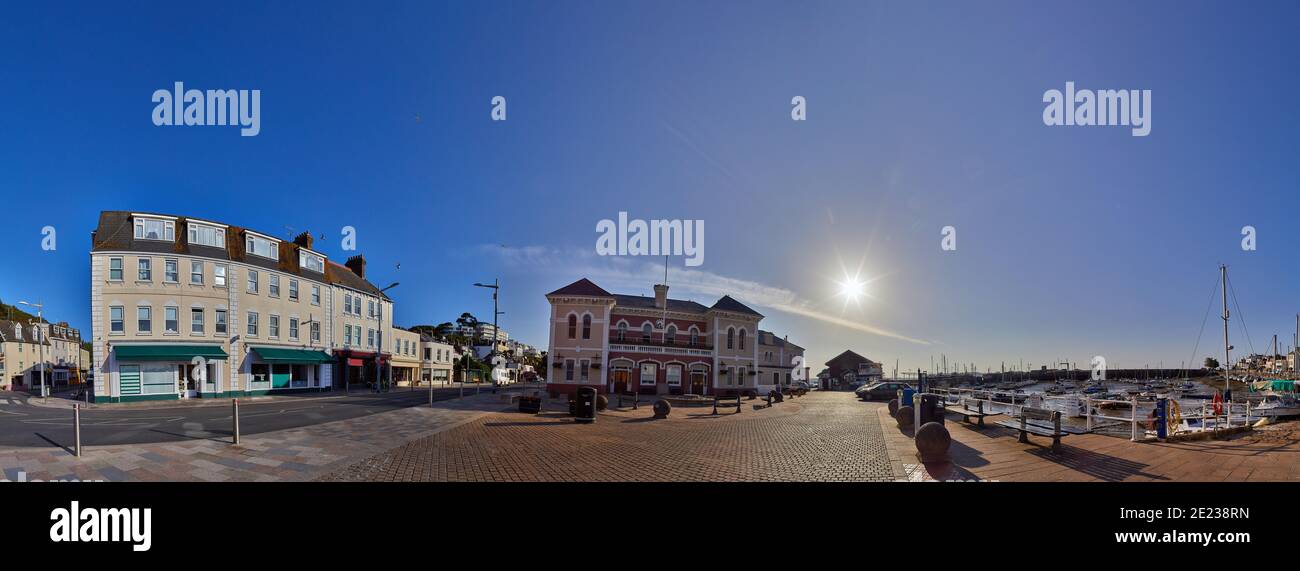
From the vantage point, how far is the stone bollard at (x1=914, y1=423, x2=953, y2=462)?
882cm

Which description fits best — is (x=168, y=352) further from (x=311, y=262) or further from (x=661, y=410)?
(x=661, y=410)

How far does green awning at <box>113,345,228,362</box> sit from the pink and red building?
18925mm

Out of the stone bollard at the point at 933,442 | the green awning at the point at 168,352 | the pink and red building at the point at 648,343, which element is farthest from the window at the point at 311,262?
the stone bollard at the point at 933,442

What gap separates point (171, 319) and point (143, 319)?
3.60 feet

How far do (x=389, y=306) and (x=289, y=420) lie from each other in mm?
28432

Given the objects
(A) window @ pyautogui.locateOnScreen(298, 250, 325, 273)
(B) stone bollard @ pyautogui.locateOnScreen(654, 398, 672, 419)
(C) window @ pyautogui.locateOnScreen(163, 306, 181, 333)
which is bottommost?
(B) stone bollard @ pyautogui.locateOnScreen(654, 398, 672, 419)

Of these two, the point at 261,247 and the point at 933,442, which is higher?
the point at 261,247

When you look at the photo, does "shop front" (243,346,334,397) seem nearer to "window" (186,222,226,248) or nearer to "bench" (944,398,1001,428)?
"window" (186,222,226,248)

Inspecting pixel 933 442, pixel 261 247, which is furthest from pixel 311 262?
pixel 933 442

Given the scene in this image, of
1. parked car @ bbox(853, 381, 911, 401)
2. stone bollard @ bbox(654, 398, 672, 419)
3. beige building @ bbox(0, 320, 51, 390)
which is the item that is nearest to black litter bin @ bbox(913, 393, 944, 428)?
stone bollard @ bbox(654, 398, 672, 419)

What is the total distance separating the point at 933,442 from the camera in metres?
8.83

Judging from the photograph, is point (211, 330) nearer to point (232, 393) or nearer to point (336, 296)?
point (232, 393)

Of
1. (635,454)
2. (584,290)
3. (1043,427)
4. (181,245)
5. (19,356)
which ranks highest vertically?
(181,245)

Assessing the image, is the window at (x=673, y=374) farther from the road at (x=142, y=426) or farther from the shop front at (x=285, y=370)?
the shop front at (x=285, y=370)
